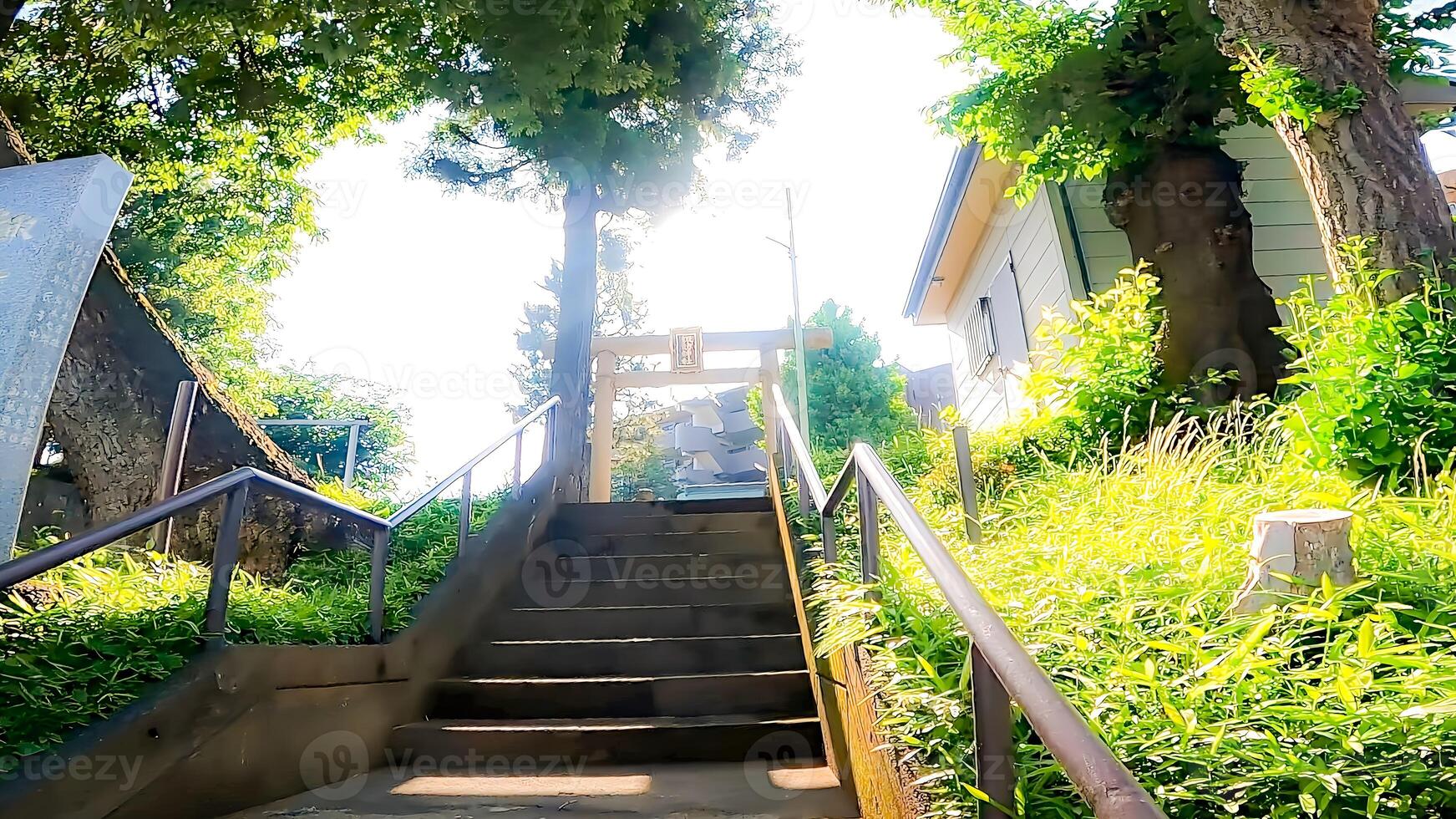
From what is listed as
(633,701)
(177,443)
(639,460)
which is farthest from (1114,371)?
(639,460)

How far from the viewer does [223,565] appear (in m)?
→ 2.58

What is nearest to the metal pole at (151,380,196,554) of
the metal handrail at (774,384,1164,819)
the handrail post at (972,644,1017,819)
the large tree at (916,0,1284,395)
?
the metal handrail at (774,384,1164,819)

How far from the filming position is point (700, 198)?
988 centimetres

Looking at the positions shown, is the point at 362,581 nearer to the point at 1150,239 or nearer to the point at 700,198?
the point at 1150,239

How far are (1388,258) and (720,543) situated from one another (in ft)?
11.5

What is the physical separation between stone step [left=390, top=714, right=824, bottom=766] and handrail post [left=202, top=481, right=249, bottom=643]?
0.93 m

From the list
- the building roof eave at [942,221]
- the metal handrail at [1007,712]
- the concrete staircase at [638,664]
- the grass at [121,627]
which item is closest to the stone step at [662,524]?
the concrete staircase at [638,664]

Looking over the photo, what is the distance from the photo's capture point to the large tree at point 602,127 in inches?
219

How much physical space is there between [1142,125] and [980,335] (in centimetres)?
464

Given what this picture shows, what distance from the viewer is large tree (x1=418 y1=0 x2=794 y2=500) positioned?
5551mm

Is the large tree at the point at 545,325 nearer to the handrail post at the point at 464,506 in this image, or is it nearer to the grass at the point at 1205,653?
the handrail post at the point at 464,506

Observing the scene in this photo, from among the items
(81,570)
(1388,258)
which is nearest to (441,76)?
(81,570)

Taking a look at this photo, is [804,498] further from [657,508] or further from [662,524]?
[657,508]

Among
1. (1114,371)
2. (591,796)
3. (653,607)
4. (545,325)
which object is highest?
(545,325)
